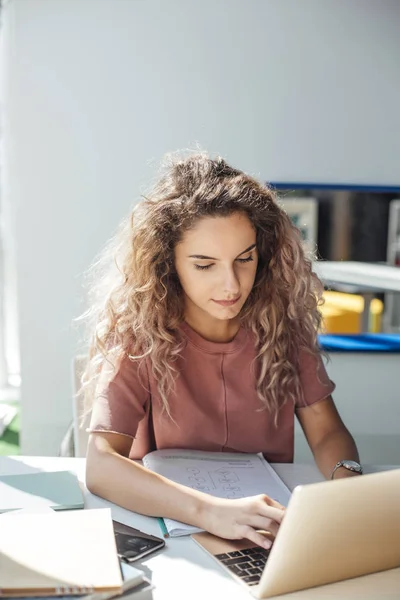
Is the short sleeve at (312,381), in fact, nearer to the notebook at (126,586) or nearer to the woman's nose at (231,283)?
the woman's nose at (231,283)

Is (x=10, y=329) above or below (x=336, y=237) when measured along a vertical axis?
below

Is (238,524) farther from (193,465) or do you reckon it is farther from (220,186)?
(220,186)

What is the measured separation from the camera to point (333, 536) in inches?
39.2

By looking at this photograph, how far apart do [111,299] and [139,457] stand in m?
0.41

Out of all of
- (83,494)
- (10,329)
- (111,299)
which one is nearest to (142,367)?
(111,299)

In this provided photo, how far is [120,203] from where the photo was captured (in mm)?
3252

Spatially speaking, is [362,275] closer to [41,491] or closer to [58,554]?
[41,491]

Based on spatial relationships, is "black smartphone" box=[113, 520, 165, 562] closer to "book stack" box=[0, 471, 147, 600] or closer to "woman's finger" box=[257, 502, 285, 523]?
"book stack" box=[0, 471, 147, 600]

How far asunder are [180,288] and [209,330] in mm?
136

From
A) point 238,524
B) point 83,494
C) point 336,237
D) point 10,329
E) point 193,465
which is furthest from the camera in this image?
point 10,329

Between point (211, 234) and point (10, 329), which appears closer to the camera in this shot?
point (211, 234)

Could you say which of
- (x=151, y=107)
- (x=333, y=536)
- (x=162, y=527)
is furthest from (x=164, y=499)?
(x=151, y=107)

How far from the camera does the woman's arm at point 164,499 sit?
4.07 ft

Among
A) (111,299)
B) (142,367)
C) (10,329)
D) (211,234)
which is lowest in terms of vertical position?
(10,329)
